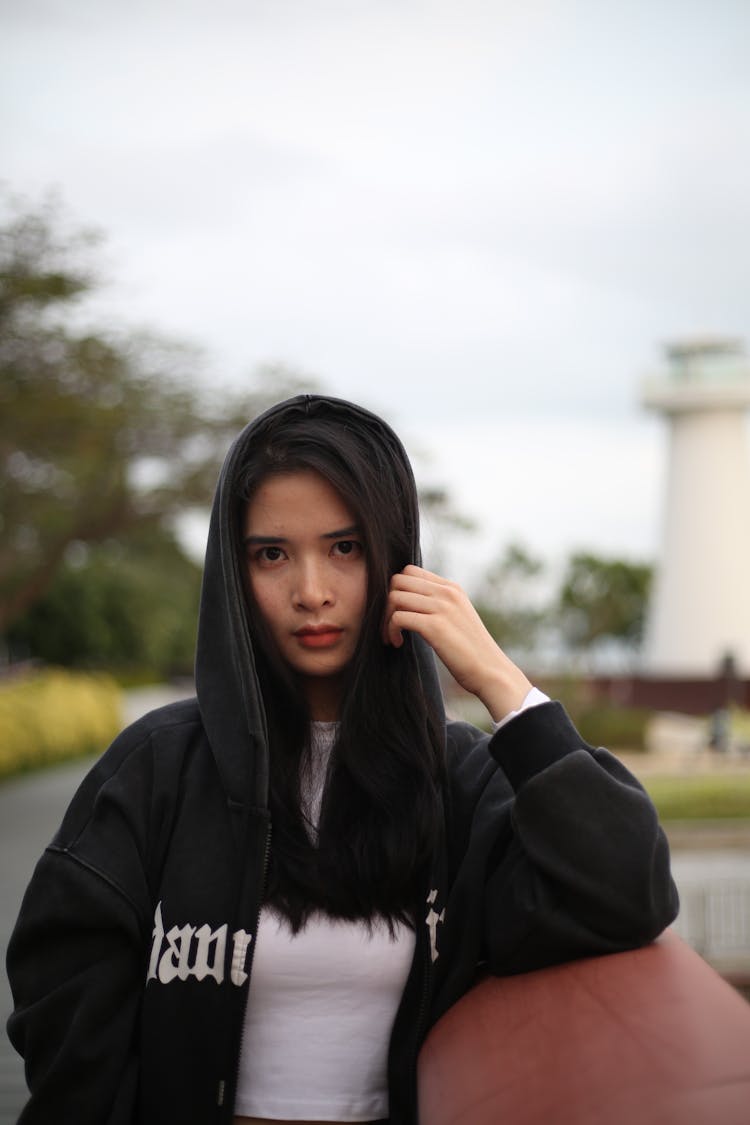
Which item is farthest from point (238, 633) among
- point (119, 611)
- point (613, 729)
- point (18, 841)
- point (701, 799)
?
point (119, 611)

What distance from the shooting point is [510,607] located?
3275 centimetres

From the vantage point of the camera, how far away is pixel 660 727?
3108cm

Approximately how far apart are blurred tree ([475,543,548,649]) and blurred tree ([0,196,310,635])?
A: 23.2 feet

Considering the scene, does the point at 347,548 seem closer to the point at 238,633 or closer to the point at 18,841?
the point at 238,633

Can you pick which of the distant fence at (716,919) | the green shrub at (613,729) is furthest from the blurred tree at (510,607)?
the distant fence at (716,919)

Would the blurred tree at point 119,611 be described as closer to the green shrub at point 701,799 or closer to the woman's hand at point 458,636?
the green shrub at point 701,799

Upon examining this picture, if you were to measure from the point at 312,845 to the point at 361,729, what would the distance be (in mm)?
166

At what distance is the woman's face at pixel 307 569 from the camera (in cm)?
180

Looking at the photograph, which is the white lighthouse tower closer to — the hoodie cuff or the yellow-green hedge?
the yellow-green hedge

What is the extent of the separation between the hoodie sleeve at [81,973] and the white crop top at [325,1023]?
0.16 m

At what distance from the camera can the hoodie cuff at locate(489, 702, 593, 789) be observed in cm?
168

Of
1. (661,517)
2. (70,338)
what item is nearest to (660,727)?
(661,517)

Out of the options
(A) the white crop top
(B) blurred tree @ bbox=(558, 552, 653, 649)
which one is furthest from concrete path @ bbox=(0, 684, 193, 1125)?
(B) blurred tree @ bbox=(558, 552, 653, 649)

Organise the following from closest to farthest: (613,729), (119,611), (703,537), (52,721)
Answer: (52,721), (613,729), (703,537), (119,611)
